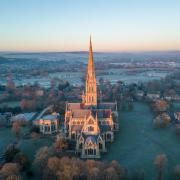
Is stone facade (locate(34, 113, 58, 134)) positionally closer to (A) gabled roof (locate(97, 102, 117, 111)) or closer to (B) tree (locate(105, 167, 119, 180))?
(A) gabled roof (locate(97, 102, 117, 111))

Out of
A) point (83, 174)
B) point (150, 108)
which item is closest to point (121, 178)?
point (83, 174)

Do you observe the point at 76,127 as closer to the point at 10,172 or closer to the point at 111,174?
the point at 111,174

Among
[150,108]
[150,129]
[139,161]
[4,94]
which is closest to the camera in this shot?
[139,161]

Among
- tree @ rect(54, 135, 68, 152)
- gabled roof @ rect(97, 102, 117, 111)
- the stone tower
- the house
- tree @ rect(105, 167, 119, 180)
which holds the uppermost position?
the stone tower

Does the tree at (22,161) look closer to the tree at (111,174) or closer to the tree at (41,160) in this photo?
the tree at (41,160)

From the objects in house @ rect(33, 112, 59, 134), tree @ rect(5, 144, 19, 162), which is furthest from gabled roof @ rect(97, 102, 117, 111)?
tree @ rect(5, 144, 19, 162)

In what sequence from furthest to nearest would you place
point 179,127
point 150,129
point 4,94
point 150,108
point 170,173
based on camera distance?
point 4,94 → point 150,108 → point 150,129 → point 179,127 → point 170,173

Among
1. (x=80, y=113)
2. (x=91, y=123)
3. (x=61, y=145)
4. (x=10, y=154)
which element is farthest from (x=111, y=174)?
(x=80, y=113)

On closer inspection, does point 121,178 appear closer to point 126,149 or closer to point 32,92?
point 126,149

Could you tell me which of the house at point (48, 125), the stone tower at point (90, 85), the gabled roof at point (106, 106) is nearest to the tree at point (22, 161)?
the house at point (48, 125)
